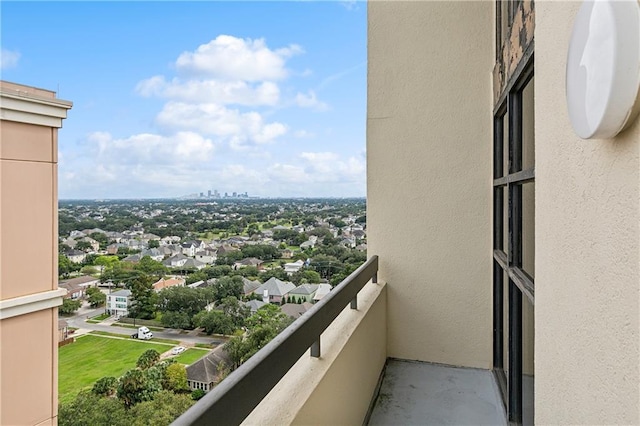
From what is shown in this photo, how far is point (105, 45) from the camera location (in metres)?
3.22

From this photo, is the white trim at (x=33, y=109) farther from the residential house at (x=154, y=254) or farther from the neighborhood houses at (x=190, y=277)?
the residential house at (x=154, y=254)

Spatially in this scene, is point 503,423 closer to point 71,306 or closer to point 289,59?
point 71,306

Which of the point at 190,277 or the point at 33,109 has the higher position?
the point at 33,109

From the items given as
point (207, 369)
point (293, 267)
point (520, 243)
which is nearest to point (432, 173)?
point (520, 243)

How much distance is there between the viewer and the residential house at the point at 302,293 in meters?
1.87

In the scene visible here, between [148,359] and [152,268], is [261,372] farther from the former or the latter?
[152,268]

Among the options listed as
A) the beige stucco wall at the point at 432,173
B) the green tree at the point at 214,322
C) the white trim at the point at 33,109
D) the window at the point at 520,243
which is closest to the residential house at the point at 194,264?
the green tree at the point at 214,322

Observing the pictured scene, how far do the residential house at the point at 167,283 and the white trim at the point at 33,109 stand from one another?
2.94ft

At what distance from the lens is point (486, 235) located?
3.22 meters

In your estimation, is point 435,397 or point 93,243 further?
point 435,397

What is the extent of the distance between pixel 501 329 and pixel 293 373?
2218 mm

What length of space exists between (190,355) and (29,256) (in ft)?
3.08

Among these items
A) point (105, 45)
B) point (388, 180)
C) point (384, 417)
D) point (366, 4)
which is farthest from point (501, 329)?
point (105, 45)

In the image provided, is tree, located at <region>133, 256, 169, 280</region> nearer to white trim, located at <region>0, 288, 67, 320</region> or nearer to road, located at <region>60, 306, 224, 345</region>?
road, located at <region>60, 306, 224, 345</region>
